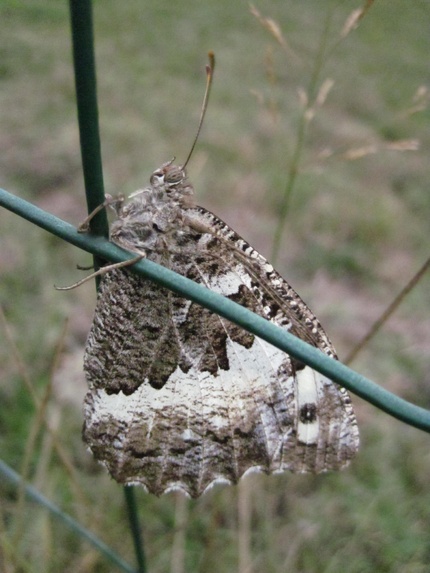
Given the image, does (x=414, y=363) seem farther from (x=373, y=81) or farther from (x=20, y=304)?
(x=373, y=81)

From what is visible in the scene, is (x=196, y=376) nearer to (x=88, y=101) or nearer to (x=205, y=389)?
(x=205, y=389)

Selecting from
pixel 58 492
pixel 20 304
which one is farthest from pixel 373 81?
pixel 58 492

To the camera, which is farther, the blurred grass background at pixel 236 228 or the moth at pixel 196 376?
the blurred grass background at pixel 236 228

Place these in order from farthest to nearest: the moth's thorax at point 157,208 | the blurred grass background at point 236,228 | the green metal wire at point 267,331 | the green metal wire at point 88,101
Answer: the blurred grass background at point 236,228 < the moth's thorax at point 157,208 < the green metal wire at point 267,331 < the green metal wire at point 88,101

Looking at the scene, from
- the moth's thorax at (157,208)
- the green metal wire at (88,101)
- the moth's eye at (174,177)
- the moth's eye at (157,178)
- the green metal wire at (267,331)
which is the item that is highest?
the moth's eye at (174,177)

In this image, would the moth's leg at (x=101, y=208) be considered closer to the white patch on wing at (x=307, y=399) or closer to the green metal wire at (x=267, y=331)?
the green metal wire at (x=267, y=331)

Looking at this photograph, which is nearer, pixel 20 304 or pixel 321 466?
pixel 321 466

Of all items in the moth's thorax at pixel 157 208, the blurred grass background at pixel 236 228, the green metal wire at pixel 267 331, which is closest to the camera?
the green metal wire at pixel 267 331

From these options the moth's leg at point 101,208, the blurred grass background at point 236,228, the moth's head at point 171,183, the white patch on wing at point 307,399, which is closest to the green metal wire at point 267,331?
the moth's leg at point 101,208
